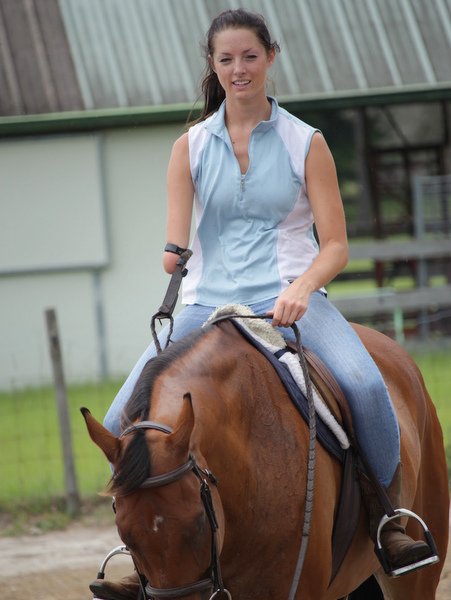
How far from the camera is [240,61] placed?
3.71 meters

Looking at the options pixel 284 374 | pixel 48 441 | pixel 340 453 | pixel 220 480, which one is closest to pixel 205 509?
pixel 220 480

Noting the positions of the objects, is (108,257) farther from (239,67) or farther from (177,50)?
(239,67)

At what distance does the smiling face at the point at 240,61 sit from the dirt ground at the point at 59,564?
3.19m

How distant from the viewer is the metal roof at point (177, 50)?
14227mm

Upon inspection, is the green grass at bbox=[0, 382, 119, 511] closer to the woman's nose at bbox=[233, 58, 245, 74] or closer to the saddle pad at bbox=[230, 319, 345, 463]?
the saddle pad at bbox=[230, 319, 345, 463]

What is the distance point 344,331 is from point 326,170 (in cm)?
56

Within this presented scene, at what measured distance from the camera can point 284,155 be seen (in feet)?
12.4

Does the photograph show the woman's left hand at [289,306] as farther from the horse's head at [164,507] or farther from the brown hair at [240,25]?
the brown hair at [240,25]

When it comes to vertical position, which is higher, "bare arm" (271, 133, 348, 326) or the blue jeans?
"bare arm" (271, 133, 348, 326)

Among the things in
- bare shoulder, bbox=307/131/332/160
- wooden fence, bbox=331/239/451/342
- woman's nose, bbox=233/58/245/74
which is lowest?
wooden fence, bbox=331/239/451/342

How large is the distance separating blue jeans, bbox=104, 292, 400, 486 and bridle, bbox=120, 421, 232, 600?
765mm

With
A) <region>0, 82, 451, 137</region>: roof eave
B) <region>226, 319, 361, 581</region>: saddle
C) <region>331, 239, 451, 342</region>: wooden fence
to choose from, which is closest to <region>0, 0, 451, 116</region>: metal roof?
<region>0, 82, 451, 137</region>: roof eave

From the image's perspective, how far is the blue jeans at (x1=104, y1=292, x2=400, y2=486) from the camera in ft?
12.4

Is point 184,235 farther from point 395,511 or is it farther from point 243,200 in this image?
point 395,511
